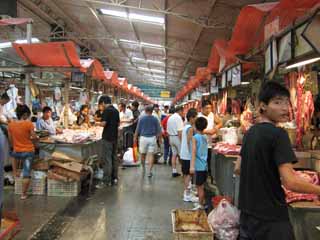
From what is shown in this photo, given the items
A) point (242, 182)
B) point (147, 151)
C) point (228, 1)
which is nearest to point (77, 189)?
point (147, 151)

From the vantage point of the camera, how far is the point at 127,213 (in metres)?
6.09

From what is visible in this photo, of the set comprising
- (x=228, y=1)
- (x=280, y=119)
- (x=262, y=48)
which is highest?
(x=228, y=1)

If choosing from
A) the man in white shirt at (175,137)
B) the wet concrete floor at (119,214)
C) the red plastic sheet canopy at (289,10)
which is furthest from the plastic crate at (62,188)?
the red plastic sheet canopy at (289,10)

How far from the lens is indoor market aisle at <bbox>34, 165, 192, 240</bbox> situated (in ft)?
16.8

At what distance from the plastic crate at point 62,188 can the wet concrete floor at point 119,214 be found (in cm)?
24

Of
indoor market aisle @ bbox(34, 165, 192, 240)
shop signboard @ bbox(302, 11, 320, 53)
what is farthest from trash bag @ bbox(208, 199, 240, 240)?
shop signboard @ bbox(302, 11, 320, 53)

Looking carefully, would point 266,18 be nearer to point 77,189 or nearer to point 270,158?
point 270,158

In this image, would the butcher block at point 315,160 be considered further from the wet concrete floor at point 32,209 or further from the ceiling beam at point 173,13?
the ceiling beam at point 173,13

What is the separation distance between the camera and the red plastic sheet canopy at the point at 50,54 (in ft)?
22.9

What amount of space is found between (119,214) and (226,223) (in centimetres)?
235

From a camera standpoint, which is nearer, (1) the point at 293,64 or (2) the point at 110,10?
(1) the point at 293,64

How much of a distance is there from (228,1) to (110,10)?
3.95m

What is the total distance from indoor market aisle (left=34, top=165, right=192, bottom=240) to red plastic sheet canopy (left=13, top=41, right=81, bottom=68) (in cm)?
259

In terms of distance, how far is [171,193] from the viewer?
755cm
